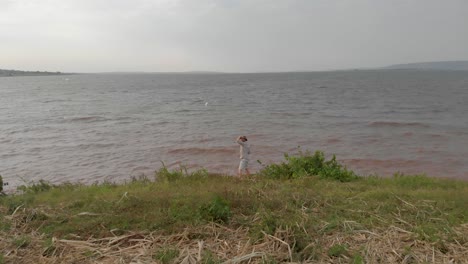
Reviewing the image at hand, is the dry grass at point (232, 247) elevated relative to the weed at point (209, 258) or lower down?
lower down

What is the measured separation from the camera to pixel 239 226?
17.5 feet

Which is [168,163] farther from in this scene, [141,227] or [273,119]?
[273,119]

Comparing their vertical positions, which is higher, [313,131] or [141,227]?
[141,227]

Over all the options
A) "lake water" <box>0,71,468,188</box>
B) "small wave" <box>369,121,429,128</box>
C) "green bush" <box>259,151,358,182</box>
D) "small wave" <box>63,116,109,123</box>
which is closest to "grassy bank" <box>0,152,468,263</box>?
"green bush" <box>259,151,358,182</box>

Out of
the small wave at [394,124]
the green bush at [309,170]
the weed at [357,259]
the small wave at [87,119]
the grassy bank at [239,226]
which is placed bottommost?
the small wave at [87,119]

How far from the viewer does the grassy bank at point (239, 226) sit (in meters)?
4.45

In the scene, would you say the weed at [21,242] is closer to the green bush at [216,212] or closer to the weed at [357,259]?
the green bush at [216,212]

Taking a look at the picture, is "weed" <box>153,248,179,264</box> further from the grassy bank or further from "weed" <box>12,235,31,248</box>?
"weed" <box>12,235,31,248</box>

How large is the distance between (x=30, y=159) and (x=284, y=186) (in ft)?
45.9

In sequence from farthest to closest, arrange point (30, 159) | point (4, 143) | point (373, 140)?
point (4, 143)
point (373, 140)
point (30, 159)

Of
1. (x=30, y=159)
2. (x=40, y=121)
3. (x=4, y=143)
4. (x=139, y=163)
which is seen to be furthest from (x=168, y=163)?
(x=40, y=121)

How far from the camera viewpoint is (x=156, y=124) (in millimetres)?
26578

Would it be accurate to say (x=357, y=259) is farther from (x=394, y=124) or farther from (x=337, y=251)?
(x=394, y=124)

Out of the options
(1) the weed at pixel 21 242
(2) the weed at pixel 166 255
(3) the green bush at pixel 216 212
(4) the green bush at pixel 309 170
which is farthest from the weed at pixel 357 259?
(4) the green bush at pixel 309 170
